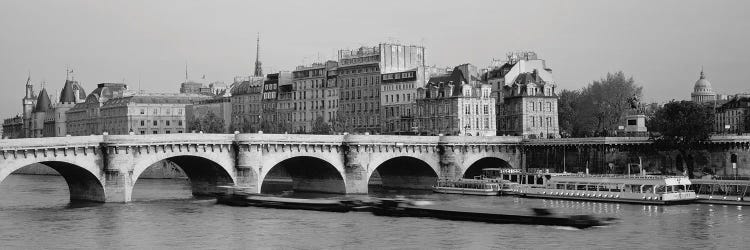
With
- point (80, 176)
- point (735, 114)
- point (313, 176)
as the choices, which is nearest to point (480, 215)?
point (80, 176)

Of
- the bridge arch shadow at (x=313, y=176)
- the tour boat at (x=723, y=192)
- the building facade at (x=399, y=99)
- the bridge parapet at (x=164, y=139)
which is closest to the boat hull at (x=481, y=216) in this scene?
the bridge parapet at (x=164, y=139)

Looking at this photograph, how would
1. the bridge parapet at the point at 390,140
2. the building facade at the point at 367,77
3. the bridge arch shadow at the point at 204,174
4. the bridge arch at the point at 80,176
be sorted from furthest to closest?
the building facade at the point at 367,77
the bridge parapet at the point at 390,140
the bridge arch shadow at the point at 204,174
the bridge arch at the point at 80,176

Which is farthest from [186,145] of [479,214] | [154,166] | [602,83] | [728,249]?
[602,83]

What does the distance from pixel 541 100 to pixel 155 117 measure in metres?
72.3

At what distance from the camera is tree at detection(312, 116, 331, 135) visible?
132125mm

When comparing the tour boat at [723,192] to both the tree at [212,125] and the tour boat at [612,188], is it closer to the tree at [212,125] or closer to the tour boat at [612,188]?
the tour boat at [612,188]

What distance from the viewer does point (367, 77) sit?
137 meters

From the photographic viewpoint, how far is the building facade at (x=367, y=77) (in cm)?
13650

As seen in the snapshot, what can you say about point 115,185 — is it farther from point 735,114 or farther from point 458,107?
point 735,114

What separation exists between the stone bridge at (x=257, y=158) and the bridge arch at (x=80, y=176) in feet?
0.23

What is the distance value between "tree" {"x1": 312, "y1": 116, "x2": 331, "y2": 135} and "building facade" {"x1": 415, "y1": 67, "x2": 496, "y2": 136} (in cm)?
1146

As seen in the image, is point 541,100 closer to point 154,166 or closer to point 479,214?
point 154,166

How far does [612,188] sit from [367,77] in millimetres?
57692

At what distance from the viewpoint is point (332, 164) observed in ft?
305
